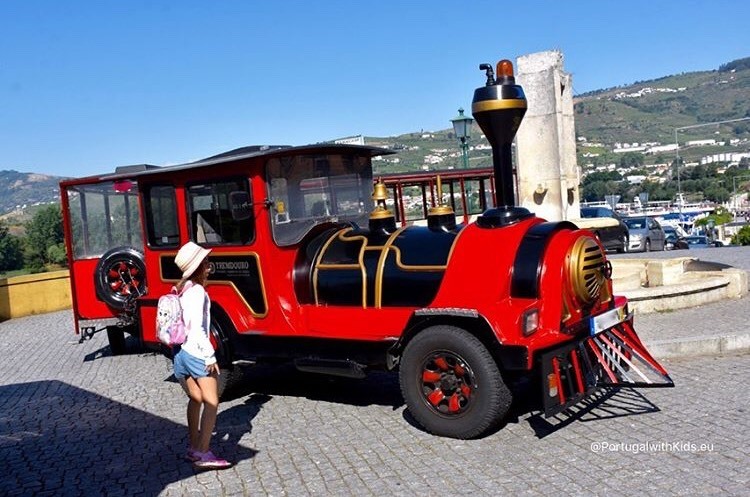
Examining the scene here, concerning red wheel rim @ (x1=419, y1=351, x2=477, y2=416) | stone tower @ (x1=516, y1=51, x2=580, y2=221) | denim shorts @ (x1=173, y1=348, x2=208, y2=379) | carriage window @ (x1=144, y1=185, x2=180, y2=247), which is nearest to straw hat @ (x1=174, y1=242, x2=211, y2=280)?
denim shorts @ (x1=173, y1=348, x2=208, y2=379)

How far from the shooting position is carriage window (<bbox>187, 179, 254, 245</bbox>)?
649 cm

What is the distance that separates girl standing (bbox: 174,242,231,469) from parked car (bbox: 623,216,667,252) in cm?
1971

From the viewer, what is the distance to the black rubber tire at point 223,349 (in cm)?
658

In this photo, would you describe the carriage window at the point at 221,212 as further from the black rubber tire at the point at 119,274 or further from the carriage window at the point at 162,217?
the black rubber tire at the point at 119,274

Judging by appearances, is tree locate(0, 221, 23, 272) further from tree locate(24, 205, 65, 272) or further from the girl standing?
the girl standing

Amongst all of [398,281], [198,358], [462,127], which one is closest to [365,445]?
[398,281]

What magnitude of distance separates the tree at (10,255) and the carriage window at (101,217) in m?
28.8

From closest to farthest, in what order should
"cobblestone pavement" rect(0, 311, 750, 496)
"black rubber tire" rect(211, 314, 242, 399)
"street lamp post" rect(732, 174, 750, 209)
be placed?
"cobblestone pavement" rect(0, 311, 750, 496) < "black rubber tire" rect(211, 314, 242, 399) < "street lamp post" rect(732, 174, 750, 209)

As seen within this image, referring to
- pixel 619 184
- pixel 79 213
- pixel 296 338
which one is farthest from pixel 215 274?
pixel 619 184

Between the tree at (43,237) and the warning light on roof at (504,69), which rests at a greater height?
the warning light on roof at (504,69)

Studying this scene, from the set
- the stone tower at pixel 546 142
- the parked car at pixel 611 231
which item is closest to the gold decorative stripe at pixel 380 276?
the stone tower at pixel 546 142

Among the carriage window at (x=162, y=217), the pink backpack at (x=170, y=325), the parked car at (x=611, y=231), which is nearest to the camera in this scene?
the pink backpack at (x=170, y=325)

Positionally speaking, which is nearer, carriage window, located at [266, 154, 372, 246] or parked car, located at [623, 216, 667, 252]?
carriage window, located at [266, 154, 372, 246]

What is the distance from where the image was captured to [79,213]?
392 inches
